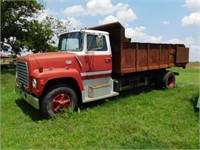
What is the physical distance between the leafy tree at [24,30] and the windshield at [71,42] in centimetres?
1442

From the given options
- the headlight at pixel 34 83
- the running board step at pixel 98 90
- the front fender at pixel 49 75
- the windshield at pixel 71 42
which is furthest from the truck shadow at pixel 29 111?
the windshield at pixel 71 42

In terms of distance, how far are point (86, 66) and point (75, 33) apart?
111 cm

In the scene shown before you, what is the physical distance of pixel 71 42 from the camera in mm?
Result: 7957

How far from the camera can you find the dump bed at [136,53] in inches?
326

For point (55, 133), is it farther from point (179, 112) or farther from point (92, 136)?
point (179, 112)

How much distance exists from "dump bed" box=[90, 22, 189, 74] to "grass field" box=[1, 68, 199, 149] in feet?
3.99

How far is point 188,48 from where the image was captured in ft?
39.9

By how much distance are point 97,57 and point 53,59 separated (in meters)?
1.44

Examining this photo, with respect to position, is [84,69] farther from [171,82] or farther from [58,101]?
[171,82]

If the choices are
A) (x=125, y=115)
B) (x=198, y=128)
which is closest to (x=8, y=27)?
(x=125, y=115)

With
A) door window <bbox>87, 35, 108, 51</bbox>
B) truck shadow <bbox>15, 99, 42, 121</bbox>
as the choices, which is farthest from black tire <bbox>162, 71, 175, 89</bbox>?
truck shadow <bbox>15, 99, 42, 121</bbox>

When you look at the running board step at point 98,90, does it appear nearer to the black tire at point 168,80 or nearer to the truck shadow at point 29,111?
the truck shadow at point 29,111

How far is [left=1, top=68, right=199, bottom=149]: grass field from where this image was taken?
5.13 meters

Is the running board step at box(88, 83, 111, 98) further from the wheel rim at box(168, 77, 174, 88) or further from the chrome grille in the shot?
the wheel rim at box(168, 77, 174, 88)
